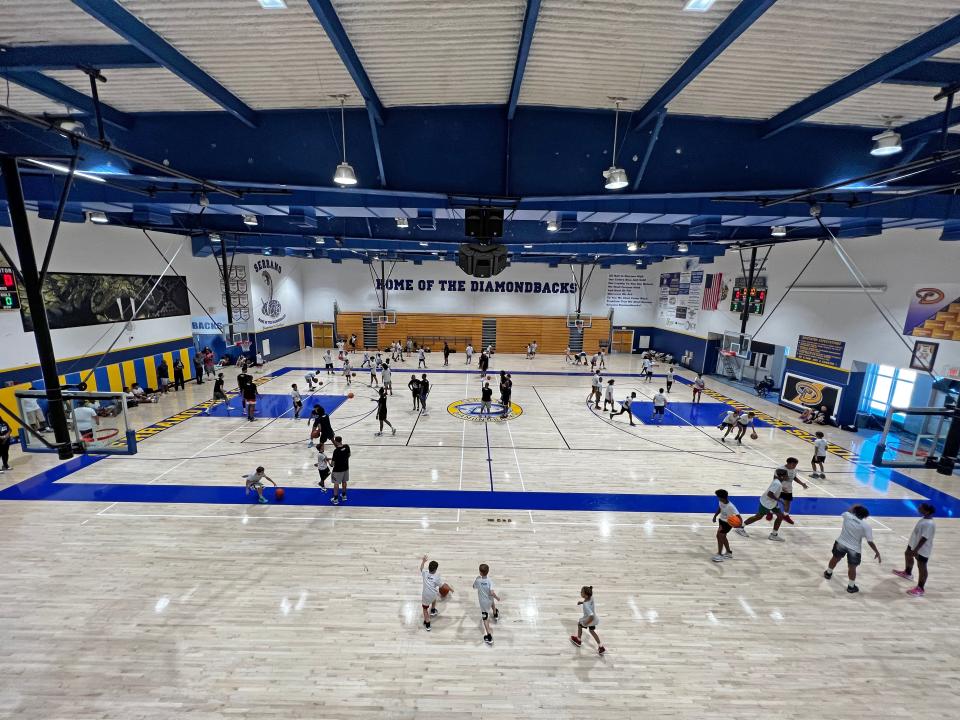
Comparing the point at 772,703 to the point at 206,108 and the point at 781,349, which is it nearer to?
the point at 206,108

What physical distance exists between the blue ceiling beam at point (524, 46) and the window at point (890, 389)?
17073 mm

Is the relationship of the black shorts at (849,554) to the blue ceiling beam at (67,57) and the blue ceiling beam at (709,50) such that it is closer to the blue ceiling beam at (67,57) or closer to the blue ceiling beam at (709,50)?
the blue ceiling beam at (709,50)

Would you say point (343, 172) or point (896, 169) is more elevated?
point (896, 169)

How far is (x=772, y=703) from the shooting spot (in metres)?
4.92

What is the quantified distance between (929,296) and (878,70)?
1277 centimetres

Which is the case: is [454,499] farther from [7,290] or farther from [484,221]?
[7,290]

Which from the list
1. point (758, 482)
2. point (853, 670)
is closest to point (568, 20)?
point (853, 670)

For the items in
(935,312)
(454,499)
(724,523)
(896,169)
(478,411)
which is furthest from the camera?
(478,411)

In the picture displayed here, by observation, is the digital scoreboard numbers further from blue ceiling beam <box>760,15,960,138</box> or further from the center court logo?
blue ceiling beam <box>760,15,960,138</box>

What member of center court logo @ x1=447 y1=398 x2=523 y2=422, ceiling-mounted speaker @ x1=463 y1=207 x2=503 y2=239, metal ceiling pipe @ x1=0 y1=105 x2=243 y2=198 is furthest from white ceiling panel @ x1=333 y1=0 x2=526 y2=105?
center court logo @ x1=447 y1=398 x2=523 y2=422

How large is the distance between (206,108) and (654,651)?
10.1m

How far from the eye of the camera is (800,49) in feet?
14.7

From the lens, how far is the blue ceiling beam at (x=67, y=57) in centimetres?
451

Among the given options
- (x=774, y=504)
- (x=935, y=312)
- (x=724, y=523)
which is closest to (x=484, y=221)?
(x=724, y=523)
